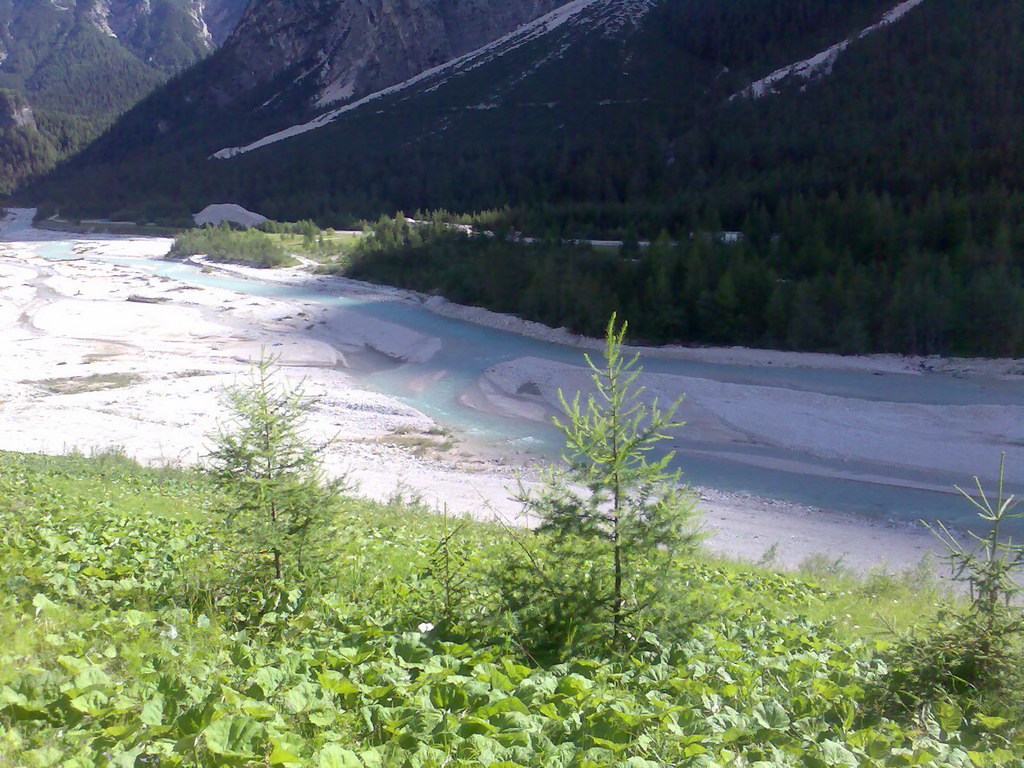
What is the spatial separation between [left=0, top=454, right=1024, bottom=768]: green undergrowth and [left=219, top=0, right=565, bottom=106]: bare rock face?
152 metres

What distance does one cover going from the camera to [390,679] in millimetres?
4156

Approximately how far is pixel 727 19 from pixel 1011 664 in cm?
11062

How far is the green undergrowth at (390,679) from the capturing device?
340 cm

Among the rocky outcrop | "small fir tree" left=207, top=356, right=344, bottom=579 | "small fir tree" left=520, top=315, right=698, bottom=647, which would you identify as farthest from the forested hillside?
"small fir tree" left=207, top=356, right=344, bottom=579

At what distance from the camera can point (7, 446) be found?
19.0 m

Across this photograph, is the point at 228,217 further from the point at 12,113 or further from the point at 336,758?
the point at 12,113

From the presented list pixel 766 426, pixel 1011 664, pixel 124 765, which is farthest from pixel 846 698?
pixel 766 426

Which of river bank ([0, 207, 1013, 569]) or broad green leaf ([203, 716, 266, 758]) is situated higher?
broad green leaf ([203, 716, 266, 758])

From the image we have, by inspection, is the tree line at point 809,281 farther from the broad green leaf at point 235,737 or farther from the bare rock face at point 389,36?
the bare rock face at point 389,36

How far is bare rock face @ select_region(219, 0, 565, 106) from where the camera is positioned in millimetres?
144625

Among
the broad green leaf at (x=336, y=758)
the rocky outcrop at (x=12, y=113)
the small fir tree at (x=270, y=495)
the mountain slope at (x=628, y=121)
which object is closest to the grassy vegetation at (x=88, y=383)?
the small fir tree at (x=270, y=495)

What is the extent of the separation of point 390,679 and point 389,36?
159521 mm

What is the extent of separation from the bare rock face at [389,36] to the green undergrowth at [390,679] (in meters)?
152

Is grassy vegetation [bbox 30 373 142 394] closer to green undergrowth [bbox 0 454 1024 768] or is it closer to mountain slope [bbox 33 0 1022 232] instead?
green undergrowth [bbox 0 454 1024 768]
